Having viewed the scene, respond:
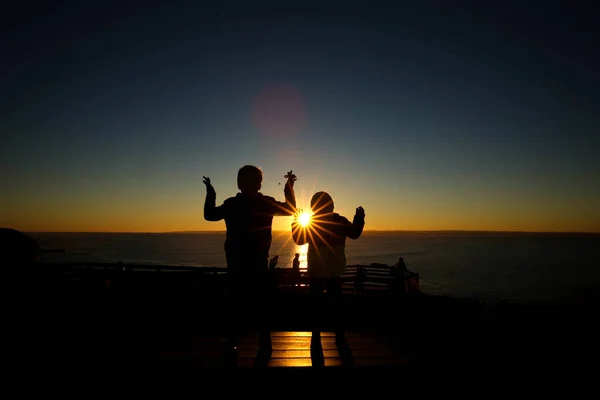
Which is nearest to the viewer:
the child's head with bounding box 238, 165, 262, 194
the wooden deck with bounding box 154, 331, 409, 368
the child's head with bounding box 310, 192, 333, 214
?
the child's head with bounding box 238, 165, 262, 194

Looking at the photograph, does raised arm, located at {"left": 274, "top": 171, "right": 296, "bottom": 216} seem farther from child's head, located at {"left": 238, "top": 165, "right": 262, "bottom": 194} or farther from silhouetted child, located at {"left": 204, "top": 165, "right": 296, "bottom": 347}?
child's head, located at {"left": 238, "top": 165, "right": 262, "bottom": 194}

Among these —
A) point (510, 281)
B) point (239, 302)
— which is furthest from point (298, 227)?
point (510, 281)

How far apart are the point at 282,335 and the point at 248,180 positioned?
10.2ft

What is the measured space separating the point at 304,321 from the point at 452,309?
2.65 meters

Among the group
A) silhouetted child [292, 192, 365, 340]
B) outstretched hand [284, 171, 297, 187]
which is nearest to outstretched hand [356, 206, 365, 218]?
silhouetted child [292, 192, 365, 340]

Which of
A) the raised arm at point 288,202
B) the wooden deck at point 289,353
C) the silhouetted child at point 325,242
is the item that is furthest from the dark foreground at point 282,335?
the raised arm at point 288,202

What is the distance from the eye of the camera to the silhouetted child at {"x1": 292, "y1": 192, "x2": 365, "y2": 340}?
4762mm

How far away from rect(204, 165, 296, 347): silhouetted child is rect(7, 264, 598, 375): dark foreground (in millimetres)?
210

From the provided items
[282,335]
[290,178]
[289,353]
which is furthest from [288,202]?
[282,335]

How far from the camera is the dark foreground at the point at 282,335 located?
14.3ft

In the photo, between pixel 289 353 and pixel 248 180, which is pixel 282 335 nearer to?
pixel 289 353

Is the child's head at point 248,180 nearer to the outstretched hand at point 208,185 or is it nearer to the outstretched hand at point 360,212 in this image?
the outstretched hand at point 208,185

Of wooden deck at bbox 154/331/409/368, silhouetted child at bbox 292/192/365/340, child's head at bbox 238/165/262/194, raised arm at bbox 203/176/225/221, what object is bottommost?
wooden deck at bbox 154/331/409/368

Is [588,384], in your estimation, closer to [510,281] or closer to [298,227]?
[298,227]
